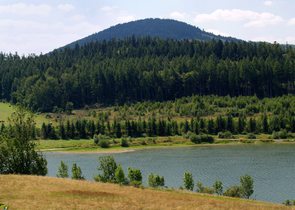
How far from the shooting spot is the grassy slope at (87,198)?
49000 mm

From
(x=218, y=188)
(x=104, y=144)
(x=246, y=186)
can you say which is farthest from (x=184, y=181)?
(x=104, y=144)

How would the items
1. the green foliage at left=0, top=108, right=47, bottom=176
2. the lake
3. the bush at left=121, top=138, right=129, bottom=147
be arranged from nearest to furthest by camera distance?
1. the green foliage at left=0, top=108, right=47, bottom=176
2. the lake
3. the bush at left=121, top=138, right=129, bottom=147

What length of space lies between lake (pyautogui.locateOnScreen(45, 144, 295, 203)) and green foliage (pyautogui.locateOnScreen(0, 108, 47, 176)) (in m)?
35.1

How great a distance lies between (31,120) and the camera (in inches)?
3743

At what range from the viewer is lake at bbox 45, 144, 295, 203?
4334 inches

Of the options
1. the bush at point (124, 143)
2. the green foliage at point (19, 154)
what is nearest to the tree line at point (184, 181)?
the green foliage at point (19, 154)

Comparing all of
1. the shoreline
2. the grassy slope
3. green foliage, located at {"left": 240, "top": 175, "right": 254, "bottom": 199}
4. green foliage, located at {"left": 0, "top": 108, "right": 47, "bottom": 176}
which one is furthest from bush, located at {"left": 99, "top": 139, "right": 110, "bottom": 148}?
the grassy slope

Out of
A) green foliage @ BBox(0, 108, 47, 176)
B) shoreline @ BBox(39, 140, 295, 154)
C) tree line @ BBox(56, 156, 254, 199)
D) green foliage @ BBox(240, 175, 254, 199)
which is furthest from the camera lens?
shoreline @ BBox(39, 140, 295, 154)

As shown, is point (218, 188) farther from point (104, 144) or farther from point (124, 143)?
point (104, 144)

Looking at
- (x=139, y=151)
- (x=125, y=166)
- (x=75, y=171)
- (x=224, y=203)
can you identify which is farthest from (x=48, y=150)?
(x=224, y=203)

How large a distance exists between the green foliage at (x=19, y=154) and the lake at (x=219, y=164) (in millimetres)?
35144

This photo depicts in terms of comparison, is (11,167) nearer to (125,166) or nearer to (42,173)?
(42,173)

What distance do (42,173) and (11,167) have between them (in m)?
5.92

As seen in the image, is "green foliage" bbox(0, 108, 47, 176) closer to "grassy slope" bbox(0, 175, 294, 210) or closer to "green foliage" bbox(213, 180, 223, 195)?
"grassy slope" bbox(0, 175, 294, 210)
